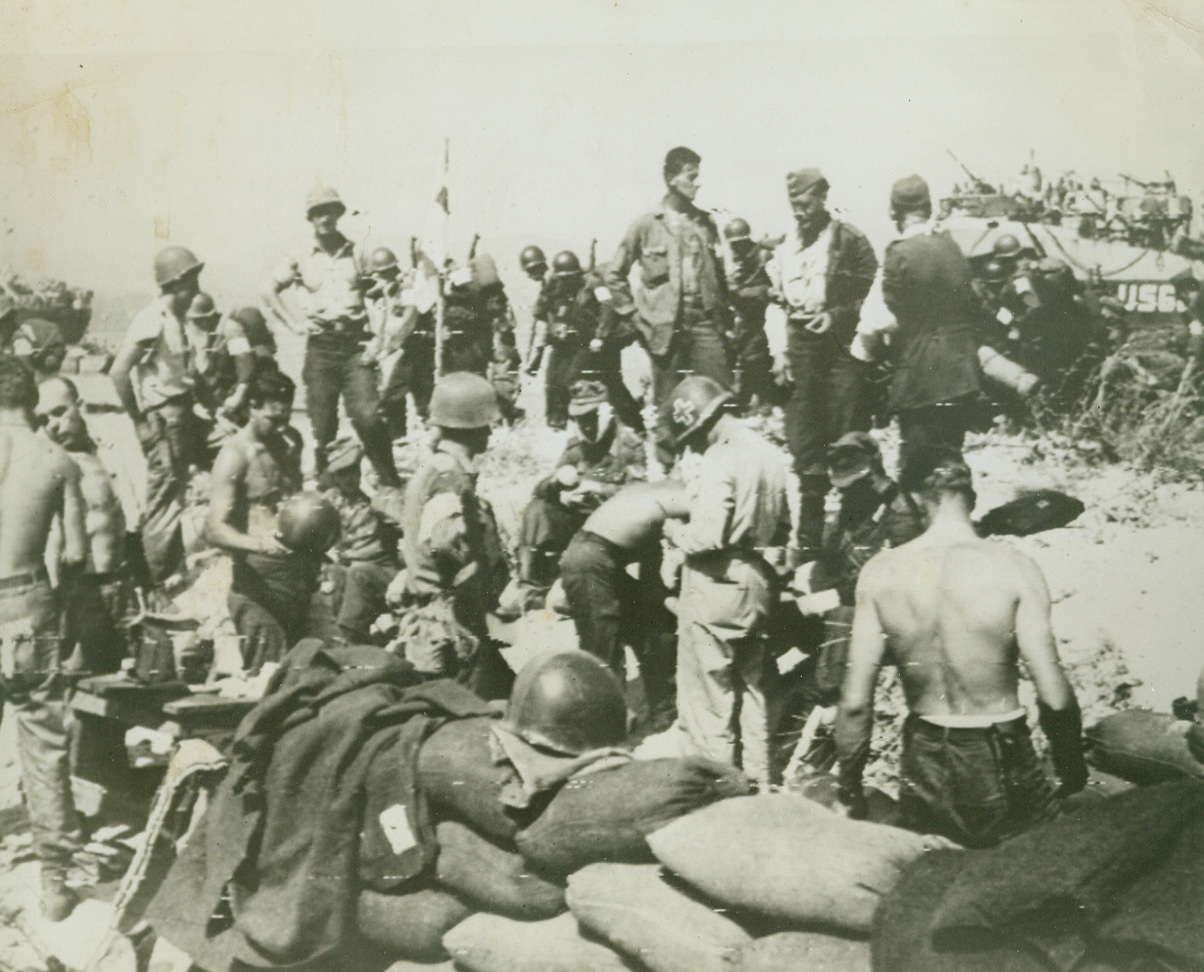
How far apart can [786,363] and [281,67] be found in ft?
7.99

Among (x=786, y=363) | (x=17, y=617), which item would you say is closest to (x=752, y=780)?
(x=786, y=363)

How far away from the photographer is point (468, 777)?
4.34 metres

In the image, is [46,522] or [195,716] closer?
[195,716]

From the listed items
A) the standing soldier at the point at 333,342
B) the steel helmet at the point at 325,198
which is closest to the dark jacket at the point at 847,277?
the standing soldier at the point at 333,342

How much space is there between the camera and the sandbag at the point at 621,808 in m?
4.03

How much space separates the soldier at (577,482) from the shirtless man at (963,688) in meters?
1.11

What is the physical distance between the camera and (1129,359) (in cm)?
445

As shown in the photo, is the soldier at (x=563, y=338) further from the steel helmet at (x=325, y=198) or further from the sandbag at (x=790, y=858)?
the sandbag at (x=790, y=858)

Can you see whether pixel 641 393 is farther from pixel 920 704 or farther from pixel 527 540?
pixel 920 704

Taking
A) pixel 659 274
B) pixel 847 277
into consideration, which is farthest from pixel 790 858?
pixel 659 274

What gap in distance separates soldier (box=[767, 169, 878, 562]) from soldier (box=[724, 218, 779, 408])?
3.6 inches

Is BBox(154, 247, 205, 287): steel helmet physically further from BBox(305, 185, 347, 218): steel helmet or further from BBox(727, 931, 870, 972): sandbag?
BBox(727, 931, 870, 972): sandbag

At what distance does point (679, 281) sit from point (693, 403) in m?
0.51

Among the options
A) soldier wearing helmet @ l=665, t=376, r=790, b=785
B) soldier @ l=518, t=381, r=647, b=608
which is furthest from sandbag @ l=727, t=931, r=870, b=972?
soldier @ l=518, t=381, r=647, b=608
